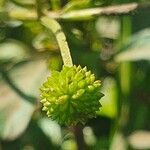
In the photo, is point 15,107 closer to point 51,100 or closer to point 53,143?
point 53,143

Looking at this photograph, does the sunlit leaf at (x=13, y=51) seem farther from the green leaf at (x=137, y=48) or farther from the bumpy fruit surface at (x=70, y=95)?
the bumpy fruit surface at (x=70, y=95)

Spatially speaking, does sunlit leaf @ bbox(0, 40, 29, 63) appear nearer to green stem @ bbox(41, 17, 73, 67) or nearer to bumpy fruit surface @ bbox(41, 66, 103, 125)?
green stem @ bbox(41, 17, 73, 67)

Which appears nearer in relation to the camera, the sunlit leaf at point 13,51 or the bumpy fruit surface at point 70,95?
the bumpy fruit surface at point 70,95

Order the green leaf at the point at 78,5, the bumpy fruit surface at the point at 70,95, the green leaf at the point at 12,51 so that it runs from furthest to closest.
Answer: the green leaf at the point at 12,51, the green leaf at the point at 78,5, the bumpy fruit surface at the point at 70,95

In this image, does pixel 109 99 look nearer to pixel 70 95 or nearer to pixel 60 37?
pixel 60 37

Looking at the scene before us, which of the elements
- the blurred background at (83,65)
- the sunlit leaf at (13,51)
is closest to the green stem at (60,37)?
the blurred background at (83,65)
